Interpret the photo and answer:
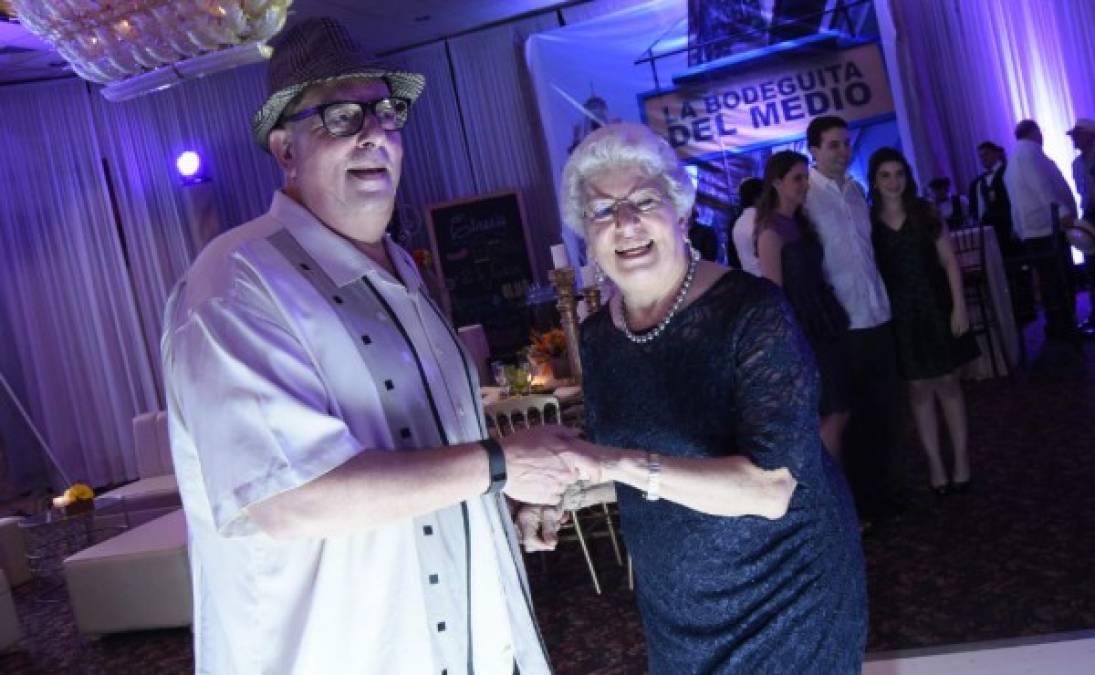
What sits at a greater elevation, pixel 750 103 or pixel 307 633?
pixel 750 103

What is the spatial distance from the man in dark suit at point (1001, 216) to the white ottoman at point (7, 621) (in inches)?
325

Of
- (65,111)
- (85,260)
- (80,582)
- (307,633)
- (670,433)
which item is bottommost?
(80,582)

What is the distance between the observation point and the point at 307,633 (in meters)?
1.49

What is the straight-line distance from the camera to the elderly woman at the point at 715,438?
1.70 m

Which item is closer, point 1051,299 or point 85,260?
point 1051,299

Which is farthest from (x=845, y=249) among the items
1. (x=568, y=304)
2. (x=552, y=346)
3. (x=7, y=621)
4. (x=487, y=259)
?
(x=487, y=259)

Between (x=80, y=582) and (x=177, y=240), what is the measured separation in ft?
21.9

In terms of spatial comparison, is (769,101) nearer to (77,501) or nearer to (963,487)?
(963,487)

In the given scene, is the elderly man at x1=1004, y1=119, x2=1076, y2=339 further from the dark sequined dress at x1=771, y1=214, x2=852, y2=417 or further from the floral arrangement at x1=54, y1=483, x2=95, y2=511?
the floral arrangement at x1=54, y1=483, x2=95, y2=511

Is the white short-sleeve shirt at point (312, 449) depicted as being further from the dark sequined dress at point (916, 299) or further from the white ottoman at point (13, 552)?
the white ottoman at point (13, 552)

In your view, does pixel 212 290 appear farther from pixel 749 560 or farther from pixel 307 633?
pixel 749 560

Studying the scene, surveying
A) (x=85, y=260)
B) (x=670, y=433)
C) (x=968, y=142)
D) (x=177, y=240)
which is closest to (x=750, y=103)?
(x=968, y=142)

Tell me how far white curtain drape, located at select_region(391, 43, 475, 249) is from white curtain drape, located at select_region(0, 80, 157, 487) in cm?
335

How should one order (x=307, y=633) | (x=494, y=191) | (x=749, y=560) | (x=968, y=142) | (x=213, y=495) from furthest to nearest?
1. (x=494, y=191)
2. (x=968, y=142)
3. (x=749, y=560)
4. (x=307, y=633)
5. (x=213, y=495)
